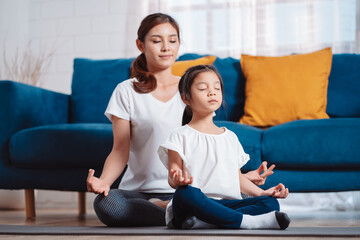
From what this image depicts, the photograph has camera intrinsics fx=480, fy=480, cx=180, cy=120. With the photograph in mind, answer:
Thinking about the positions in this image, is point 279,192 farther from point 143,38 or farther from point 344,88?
point 344,88

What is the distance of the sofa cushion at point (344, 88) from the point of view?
246 centimetres

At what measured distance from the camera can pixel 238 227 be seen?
1.32 metres

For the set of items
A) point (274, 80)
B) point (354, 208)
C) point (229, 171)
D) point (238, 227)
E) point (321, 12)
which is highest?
point (321, 12)

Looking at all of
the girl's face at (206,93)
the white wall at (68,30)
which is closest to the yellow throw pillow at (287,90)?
the girl's face at (206,93)

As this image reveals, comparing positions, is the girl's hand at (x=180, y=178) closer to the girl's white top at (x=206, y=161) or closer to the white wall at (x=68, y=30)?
the girl's white top at (x=206, y=161)

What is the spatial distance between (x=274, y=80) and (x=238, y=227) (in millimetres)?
1296

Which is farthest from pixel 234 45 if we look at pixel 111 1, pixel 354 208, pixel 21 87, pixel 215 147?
pixel 215 147

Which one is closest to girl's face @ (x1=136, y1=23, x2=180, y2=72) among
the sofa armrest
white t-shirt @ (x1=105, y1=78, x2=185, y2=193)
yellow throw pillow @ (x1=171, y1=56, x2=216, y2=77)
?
white t-shirt @ (x1=105, y1=78, x2=185, y2=193)

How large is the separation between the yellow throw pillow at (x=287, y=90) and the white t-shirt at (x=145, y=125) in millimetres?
802

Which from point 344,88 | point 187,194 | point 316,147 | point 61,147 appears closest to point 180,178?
point 187,194

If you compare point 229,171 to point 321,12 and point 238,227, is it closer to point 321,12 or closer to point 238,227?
point 238,227

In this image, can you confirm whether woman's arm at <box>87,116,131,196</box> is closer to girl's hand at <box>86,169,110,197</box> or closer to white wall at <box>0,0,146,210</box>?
girl's hand at <box>86,169,110,197</box>

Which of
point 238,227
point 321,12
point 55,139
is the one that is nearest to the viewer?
point 238,227

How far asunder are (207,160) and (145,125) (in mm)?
361
